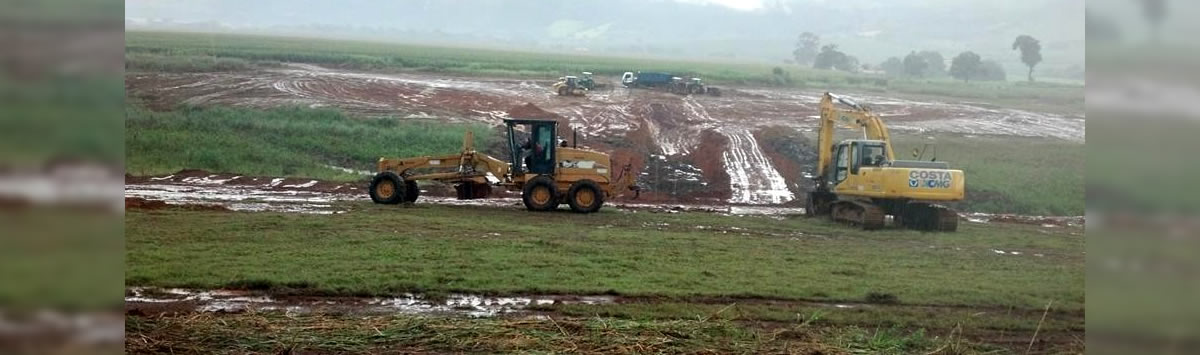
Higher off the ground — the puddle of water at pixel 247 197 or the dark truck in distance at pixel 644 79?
the dark truck in distance at pixel 644 79

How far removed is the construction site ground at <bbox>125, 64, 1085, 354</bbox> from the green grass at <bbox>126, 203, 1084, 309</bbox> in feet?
0.10

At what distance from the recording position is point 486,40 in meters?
11.3

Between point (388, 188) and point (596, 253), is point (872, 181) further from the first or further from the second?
point (388, 188)

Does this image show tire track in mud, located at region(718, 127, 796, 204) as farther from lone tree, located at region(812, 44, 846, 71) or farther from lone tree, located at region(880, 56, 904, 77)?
lone tree, located at region(880, 56, 904, 77)

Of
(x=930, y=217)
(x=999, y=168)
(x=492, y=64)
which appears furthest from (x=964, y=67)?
(x=492, y=64)

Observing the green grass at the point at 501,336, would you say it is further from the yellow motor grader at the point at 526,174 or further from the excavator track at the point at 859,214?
the yellow motor grader at the point at 526,174

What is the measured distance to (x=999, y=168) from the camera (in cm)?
1280

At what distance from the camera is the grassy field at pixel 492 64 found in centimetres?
1145

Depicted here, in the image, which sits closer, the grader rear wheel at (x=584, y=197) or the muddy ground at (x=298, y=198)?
Result: the muddy ground at (x=298, y=198)

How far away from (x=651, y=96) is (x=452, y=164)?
2676 millimetres

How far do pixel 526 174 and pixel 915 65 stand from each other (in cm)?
472
